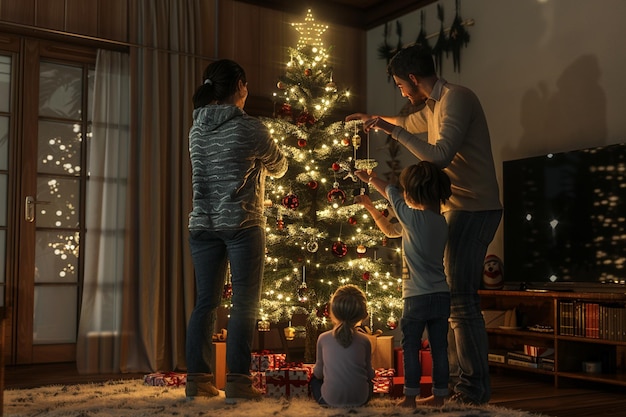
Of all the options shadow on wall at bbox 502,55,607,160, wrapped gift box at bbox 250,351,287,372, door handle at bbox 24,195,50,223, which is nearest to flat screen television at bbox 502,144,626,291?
shadow on wall at bbox 502,55,607,160

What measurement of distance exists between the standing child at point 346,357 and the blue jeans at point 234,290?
1.04ft

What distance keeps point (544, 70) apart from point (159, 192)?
2656mm

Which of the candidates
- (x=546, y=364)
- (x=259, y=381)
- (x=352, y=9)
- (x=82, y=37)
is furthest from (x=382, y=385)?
(x=352, y=9)

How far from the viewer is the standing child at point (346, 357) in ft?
→ 9.73

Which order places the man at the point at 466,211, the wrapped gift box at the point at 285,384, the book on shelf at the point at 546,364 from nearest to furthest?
the man at the point at 466,211, the wrapped gift box at the point at 285,384, the book on shelf at the point at 546,364

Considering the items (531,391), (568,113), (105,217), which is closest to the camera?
(531,391)

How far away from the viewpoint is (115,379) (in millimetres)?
4395

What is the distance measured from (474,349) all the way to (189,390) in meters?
1.20

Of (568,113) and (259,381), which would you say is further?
(568,113)

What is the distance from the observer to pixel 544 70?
486 centimetres

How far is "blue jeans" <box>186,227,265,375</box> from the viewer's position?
10.0ft

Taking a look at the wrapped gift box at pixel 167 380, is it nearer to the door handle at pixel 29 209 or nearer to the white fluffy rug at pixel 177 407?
the white fluffy rug at pixel 177 407

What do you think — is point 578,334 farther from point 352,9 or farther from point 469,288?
point 352,9

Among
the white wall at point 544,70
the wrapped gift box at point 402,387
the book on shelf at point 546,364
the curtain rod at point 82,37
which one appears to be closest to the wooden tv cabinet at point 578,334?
the book on shelf at point 546,364
